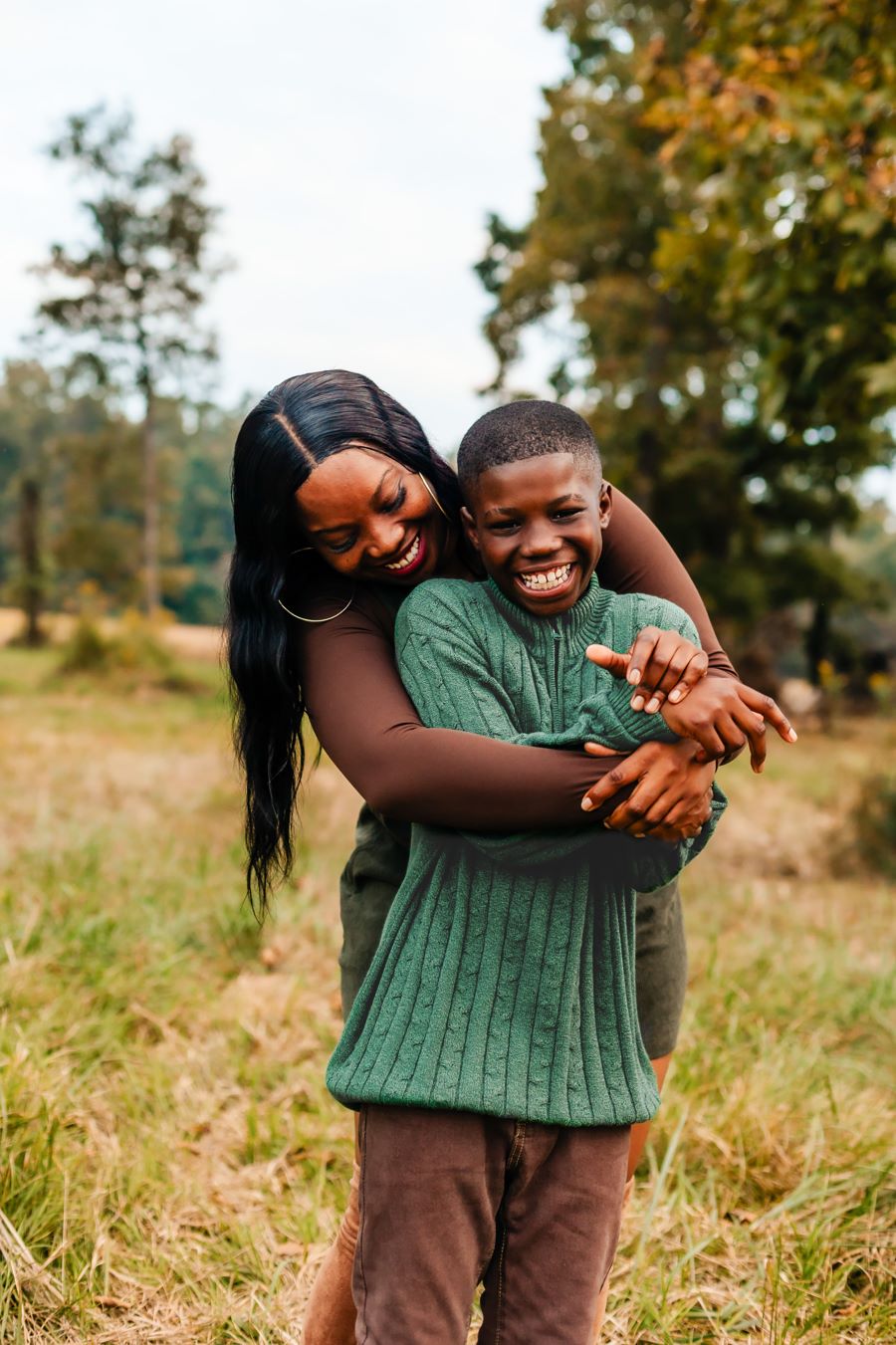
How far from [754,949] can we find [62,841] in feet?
9.66

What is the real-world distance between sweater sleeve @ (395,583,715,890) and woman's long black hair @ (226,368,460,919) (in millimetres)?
255

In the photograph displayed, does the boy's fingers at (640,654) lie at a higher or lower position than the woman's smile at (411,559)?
lower

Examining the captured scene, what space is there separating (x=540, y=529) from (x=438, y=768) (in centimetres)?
36

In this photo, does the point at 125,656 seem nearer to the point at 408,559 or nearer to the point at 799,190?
the point at 799,190

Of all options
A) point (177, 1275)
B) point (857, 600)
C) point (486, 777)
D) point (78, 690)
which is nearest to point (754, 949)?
point (177, 1275)

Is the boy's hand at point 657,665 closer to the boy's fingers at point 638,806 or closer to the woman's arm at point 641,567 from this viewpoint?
the boy's fingers at point 638,806

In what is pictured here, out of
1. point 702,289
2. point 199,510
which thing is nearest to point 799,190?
point 702,289

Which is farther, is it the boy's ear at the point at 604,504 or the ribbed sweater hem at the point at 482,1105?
the boy's ear at the point at 604,504

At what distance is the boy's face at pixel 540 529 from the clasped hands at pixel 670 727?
0.54 ft

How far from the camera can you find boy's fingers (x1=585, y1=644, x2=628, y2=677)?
1.41 metres

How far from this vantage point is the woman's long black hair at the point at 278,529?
1.68 meters

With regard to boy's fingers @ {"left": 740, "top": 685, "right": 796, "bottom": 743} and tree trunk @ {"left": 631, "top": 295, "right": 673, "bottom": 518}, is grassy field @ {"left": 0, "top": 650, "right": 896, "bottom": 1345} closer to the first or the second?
boy's fingers @ {"left": 740, "top": 685, "right": 796, "bottom": 743}

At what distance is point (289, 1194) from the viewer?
2.73 metres

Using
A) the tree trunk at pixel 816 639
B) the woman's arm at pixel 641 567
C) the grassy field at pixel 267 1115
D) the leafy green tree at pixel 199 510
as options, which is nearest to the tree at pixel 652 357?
the tree trunk at pixel 816 639
